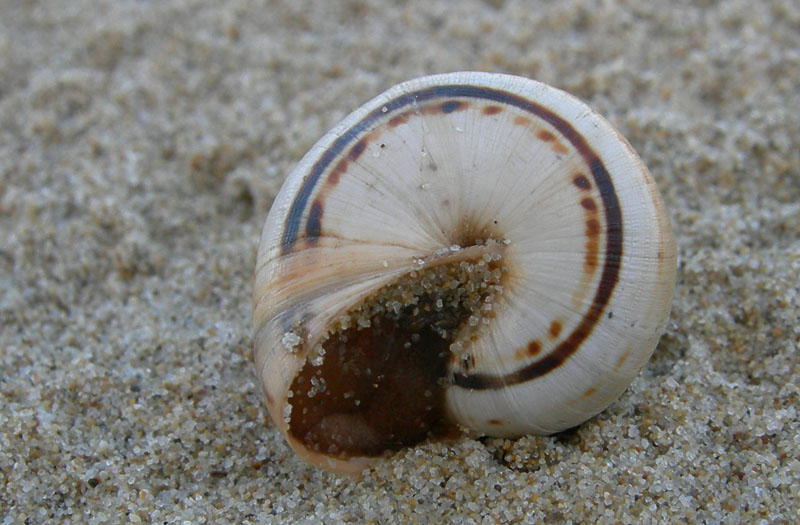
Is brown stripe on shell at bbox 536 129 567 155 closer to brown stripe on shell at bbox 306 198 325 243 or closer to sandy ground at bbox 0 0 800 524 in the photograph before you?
brown stripe on shell at bbox 306 198 325 243

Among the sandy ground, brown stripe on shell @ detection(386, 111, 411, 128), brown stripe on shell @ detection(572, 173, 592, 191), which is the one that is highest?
brown stripe on shell @ detection(386, 111, 411, 128)

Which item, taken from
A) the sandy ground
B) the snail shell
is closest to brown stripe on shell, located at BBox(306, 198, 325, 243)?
the snail shell

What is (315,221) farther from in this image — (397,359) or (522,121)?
(522,121)

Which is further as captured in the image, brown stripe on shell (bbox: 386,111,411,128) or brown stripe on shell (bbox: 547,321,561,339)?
brown stripe on shell (bbox: 386,111,411,128)

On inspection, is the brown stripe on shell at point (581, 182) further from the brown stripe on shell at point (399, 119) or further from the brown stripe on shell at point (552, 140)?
the brown stripe on shell at point (399, 119)

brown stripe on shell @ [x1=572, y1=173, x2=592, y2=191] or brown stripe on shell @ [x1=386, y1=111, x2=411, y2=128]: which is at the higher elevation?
brown stripe on shell @ [x1=386, y1=111, x2=411, y2=128]

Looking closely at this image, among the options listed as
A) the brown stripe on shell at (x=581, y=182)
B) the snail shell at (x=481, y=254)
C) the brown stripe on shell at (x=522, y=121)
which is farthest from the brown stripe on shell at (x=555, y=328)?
the brown stripe on shell at (x=522, y=121)

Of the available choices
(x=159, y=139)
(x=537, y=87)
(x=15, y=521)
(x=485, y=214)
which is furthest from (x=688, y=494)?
(x=159, y=139)
